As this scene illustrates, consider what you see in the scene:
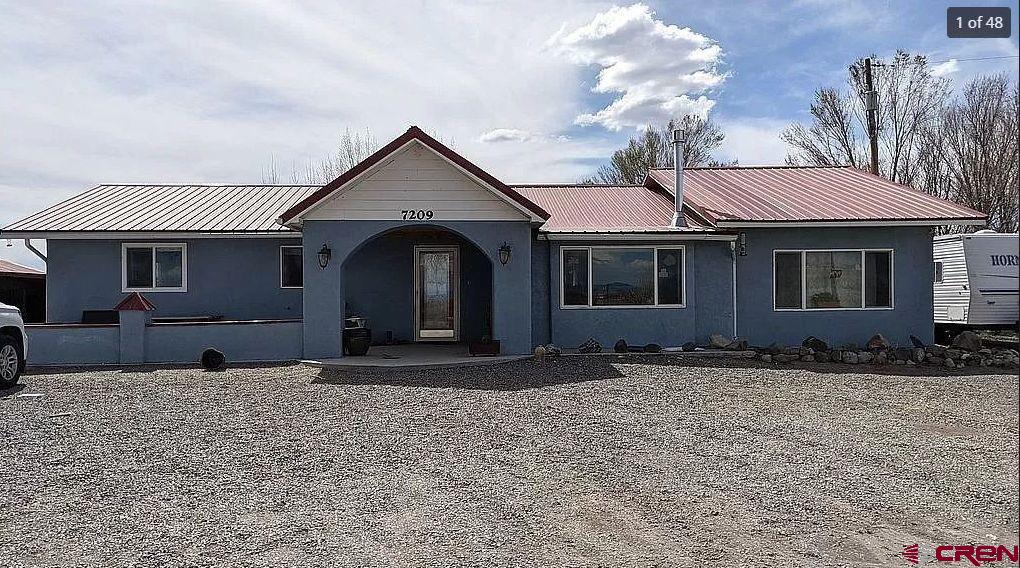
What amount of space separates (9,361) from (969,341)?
642 inches

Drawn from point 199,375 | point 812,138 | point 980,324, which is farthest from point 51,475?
point 812,138

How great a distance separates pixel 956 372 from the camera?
38.8ft

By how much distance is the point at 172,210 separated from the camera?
1593 cm

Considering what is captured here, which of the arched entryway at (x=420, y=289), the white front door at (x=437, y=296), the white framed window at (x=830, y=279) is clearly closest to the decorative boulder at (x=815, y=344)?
the white framed window at (x=830, y=279)

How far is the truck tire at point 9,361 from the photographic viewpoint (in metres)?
9.90

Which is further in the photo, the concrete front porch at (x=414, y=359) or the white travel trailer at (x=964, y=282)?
the white travel trailer at (x=964, y=282)

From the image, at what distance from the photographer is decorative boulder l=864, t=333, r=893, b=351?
1352 centimetres

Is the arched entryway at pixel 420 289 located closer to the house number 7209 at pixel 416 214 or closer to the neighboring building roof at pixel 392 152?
the house number 7209 at pixel 416 214

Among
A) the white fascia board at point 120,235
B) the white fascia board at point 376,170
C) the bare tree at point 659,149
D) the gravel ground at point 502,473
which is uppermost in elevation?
the bare tree at point 659,149

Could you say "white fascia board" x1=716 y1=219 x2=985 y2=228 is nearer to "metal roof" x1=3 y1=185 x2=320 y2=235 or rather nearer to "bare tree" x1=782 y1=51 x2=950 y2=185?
"bare tree" x1=782 y1=51 x2=950 y2=185

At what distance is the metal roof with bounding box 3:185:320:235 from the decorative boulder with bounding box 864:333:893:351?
38.2 ft

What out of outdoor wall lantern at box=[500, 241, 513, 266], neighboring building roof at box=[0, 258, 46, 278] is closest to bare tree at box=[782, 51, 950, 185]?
outdoor wall lantern at box=[500, 241, 513, 266]

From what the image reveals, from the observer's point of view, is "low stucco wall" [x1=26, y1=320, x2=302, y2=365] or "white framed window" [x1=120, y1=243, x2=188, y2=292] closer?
"low stucco wall" [x1=26, y1=320, x2=302, y2=365]

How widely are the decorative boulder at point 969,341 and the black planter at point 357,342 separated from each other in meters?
11.3
